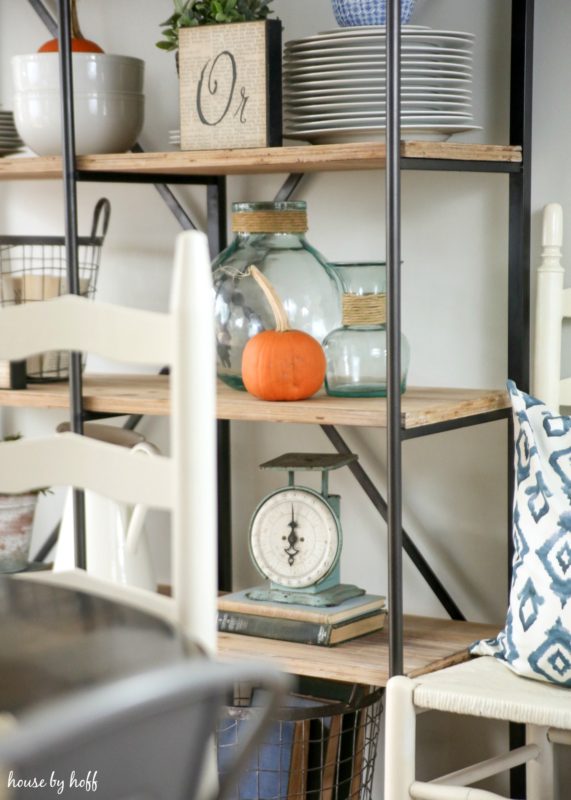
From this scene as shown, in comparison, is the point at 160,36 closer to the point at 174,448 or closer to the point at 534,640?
the point at 534,640

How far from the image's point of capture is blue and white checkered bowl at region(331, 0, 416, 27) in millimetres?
1791

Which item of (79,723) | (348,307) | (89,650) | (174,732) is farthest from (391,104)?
(79,723)

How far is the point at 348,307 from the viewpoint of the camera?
6.03 feet

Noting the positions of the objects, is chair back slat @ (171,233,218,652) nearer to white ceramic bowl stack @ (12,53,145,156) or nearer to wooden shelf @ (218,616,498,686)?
wooden shelf @ (218,616,498,686)

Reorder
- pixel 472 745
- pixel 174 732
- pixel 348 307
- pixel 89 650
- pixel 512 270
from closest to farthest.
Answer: pixel 174 732
pixel 89 650
pixel 348 307
pixel 512 270
pixel 472 745

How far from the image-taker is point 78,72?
2016 mm

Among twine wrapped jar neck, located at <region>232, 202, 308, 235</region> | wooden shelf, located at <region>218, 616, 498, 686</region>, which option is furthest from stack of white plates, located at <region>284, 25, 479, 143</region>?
wooden shelf, located at <region>218, 616, 498, 686</region>

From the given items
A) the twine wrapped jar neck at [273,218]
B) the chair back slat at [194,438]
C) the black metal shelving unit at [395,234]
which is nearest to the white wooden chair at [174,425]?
the chair back slat at [194,438]

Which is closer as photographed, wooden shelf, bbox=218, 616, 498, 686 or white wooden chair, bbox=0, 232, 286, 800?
white wooden chair, bbox=0, 232, 286, 800

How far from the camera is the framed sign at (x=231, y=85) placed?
1811 millimetres

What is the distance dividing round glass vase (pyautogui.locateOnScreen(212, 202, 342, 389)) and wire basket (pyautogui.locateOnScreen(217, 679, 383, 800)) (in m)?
0.55

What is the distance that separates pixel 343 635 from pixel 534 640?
0.36 m

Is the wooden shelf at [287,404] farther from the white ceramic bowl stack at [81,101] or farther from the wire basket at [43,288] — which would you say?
the white ceramic bowl stack at [81,101]

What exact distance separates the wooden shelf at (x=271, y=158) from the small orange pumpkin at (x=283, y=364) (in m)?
0.24
